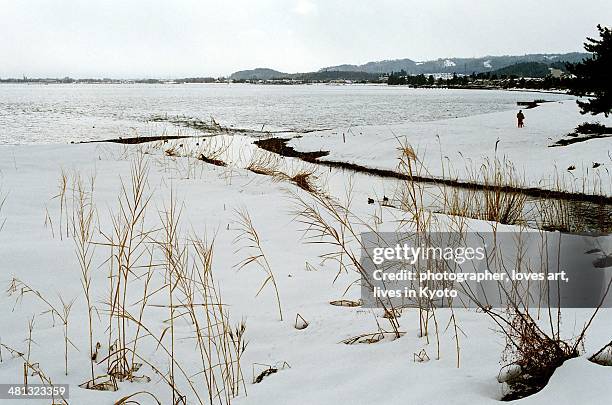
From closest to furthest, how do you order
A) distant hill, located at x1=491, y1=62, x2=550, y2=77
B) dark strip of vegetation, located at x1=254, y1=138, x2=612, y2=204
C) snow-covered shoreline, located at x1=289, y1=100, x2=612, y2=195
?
dark strip of vegetation, located at x1=254, y1=138, x2=612, y2=204 → snow-covered shoreline, located at x1=289, y1=100, x2=612, y2=195 → distant hill, located at x1=491, y1=62, x2=550, y2=77

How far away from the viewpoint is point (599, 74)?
1245cm

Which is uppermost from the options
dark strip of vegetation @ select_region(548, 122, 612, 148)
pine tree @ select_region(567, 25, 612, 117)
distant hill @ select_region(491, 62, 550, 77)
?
distant hill @ select_region(491, 62, 550, 77)

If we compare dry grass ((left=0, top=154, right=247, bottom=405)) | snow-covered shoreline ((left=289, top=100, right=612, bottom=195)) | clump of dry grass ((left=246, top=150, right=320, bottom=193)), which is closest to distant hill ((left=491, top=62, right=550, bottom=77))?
snow-covered shoreline ((left=289, top=100, right=612, bottom=195))

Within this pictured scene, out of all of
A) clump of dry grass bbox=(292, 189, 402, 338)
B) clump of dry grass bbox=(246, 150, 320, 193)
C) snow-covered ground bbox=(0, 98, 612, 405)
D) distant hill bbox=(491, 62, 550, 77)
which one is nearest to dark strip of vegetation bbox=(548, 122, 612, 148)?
clump of dry grass bbox=(246, 150, 320, 193)

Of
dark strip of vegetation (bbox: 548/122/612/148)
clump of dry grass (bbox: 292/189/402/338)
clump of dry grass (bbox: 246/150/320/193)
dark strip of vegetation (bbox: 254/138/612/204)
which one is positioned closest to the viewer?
clump of dry grass (bbox: 292/189/402/338)

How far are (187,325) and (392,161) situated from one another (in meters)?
12.6

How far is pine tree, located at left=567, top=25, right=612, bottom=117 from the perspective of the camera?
483 inches

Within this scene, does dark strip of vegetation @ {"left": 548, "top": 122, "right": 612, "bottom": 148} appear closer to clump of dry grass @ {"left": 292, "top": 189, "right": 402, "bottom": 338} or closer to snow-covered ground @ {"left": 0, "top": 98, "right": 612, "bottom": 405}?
snow-covered ground @ {"left": 0, "top": 98, "right": 612, "bottom": 405}

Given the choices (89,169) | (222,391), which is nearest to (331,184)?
(89,169)

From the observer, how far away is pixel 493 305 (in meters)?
2.94

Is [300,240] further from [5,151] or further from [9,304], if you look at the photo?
[5,151]

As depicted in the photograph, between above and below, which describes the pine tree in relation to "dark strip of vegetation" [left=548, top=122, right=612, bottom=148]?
above

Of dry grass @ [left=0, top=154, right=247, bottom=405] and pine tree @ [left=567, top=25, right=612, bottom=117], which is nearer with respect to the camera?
dry grass @ [left=0, top=154, right=247, bottom=405]

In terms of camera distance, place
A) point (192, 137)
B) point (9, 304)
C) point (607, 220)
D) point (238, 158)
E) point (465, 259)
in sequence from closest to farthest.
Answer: point (9, 304), point (465, 259), point (607, 220), point (238, 158), point (192, 137)
